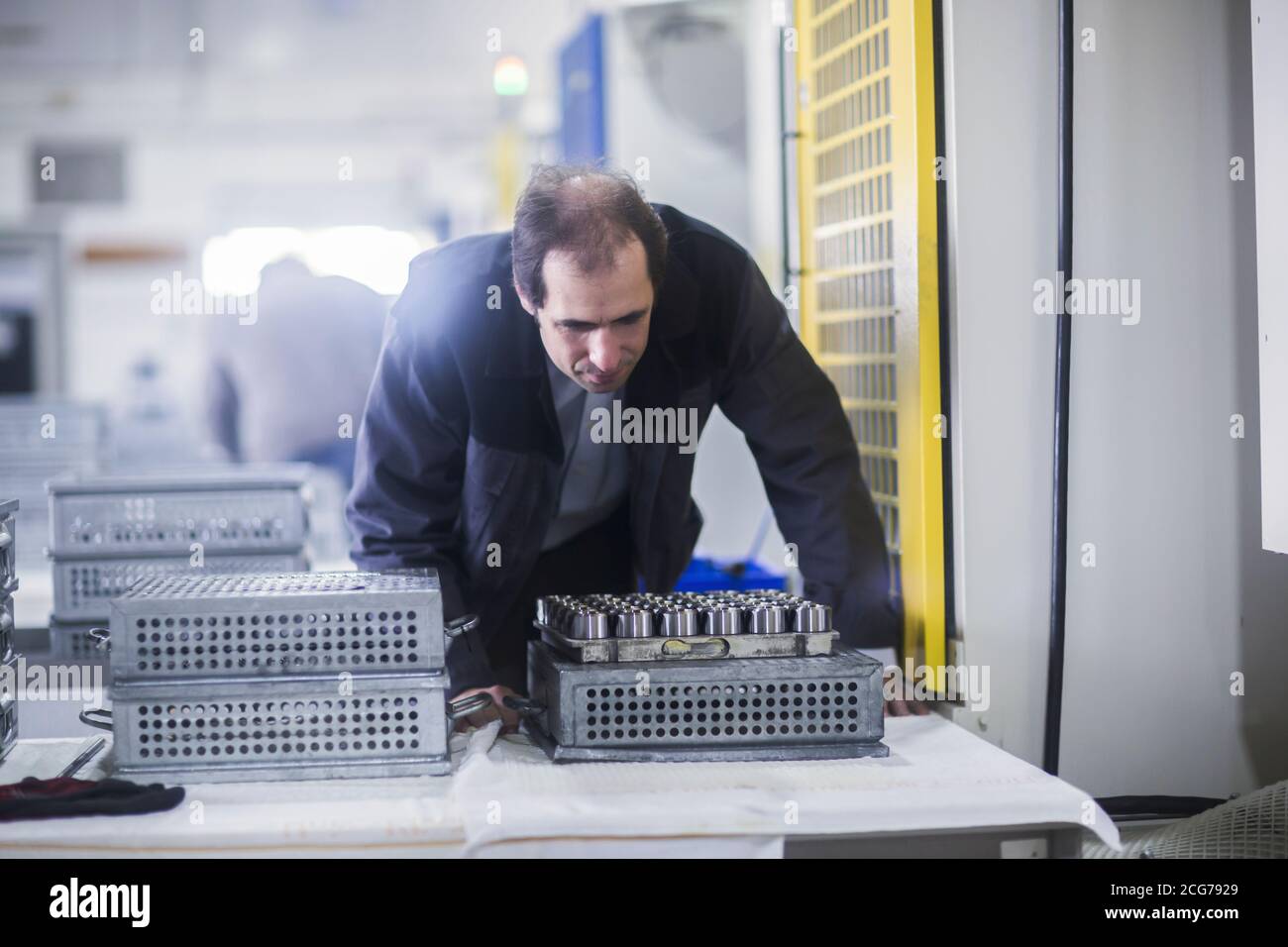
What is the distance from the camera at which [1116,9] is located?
1.88 m

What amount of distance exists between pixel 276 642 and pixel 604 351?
2.58ft

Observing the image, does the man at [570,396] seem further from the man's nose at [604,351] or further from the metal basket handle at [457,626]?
the metal basket handle at [457,626]

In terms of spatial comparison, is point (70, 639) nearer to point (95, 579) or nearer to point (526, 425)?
point (95, 579)

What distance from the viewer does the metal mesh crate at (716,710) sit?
58.2 inches

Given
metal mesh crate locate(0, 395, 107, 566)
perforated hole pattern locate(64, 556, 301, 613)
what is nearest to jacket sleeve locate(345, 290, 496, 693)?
perforated hole pattern locate(64, 556, 301, 613)

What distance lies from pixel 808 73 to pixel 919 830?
1.54m

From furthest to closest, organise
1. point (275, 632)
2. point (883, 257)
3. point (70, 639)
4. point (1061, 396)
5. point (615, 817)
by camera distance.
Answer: point (70, 639)
point (883, 257)
point (1061, 396)
point (275, 632)
point (615, 817)

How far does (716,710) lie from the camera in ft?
4.92

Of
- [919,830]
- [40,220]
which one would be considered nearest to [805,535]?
[919,830]

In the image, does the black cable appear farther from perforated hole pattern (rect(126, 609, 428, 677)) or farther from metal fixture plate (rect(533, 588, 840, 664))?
perforated hole pattern (rect(126, 609, 428, 677))

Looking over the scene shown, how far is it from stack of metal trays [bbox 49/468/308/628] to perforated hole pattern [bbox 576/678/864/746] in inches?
38.2

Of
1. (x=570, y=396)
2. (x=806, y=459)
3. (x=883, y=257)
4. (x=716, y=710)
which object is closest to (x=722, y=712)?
(x=716, y=710)
